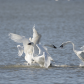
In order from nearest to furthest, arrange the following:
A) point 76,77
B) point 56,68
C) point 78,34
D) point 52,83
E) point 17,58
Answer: point 52,83, point 76,77, point 56,68, point 17,58, point 78,34

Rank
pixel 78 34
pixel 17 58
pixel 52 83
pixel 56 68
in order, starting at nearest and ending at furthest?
pixel 52 83 → pixel 56 68 → pixel 17 58 → pixel 78 34

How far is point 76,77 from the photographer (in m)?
10.7

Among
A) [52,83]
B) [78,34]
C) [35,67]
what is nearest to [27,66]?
[35,67]

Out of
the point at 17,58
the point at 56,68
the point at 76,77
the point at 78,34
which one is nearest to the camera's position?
the point at 76,77

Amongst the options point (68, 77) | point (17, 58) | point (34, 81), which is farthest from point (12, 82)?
point (17, 58)

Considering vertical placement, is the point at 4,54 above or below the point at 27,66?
above

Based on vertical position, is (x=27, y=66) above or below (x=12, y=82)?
above

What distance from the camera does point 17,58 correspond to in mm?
14031

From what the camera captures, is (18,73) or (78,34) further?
(78,34)

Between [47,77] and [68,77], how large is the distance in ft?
2.23

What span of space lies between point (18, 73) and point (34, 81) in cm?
126

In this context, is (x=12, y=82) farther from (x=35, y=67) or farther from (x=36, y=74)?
(x=35, y=67)

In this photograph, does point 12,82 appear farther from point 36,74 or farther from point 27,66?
point 27,66

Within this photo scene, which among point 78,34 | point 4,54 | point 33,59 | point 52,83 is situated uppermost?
point 78,34
